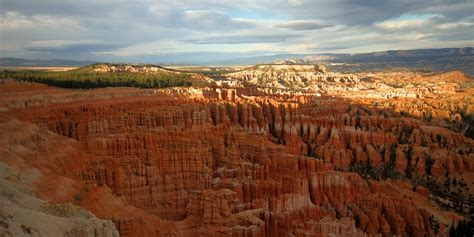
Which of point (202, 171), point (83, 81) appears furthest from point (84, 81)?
point (202, 171)

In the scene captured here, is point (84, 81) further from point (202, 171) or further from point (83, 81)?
point (202, 171)

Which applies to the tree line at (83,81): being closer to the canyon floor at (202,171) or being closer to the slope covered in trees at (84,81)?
the slope covered in trees at (84,81)

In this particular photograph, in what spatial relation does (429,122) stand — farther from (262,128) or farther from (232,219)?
(232,219)

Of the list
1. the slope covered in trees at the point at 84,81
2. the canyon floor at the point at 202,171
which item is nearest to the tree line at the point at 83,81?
the slope covered in trees at the point at 84,81

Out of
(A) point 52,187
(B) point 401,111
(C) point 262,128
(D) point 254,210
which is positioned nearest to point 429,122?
(B) point 401,111

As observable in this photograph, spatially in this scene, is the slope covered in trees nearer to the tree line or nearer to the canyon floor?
the tree line

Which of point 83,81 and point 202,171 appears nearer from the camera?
point 202,171

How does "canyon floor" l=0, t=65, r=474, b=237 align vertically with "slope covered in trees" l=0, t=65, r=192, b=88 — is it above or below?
below

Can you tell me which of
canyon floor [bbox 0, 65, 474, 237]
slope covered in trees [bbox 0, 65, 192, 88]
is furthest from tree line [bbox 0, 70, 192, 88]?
canyon floor [bbox 0, 65, 474, 237]
